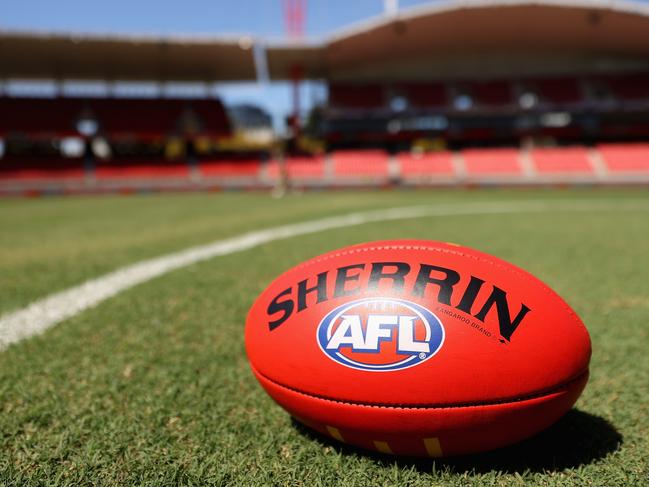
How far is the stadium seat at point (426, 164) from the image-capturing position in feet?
79.7

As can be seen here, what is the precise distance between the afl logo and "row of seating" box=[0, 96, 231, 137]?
28.0 metres

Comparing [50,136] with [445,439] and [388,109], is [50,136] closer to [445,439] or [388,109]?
[388,109]

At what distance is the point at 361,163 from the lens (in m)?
25.7

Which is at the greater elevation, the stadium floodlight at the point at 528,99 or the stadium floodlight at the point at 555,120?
the stadium floodlight at the point at 528,99

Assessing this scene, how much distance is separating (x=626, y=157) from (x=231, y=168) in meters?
20.8

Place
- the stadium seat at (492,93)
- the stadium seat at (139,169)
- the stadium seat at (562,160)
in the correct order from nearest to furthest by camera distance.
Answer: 1. the stadium seat at (562,160)
2. the stadium seat at (139,169)
3. the stadium seat at (492,93)

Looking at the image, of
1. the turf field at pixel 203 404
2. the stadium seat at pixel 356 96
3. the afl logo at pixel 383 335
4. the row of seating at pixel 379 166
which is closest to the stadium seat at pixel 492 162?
the row of seating at pixel 379 166

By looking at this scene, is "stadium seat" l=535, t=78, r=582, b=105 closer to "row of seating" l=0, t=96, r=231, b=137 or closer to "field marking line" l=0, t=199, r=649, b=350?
"row of seating" l=0, t=96, r=231, b=137

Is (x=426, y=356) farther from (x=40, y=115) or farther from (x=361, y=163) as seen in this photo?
(x=40, y=115)

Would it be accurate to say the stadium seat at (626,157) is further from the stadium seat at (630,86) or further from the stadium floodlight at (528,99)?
the stadium floodlight at (528,99)

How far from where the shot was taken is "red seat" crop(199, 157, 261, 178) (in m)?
25.0

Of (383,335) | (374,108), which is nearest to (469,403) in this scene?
(383,335)

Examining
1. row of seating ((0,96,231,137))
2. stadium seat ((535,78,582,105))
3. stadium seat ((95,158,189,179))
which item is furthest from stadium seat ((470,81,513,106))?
stadium seat ((95,158,189,179))

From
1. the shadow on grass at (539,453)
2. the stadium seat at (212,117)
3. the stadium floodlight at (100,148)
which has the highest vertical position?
the stadium seat at (212,117)
